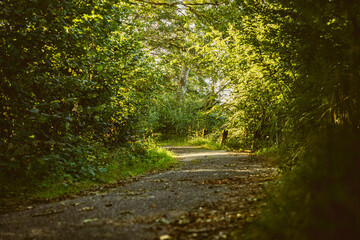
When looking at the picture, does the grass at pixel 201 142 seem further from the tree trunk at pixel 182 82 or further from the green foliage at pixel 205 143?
the tree trunk at pixel 182 82

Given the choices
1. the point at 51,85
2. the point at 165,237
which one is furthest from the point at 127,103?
the point at 165,237

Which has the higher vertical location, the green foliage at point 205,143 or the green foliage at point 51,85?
the green foliage at point 51,85

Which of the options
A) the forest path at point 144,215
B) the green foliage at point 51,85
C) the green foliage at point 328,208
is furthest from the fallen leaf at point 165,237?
the green foliage at point 51,85

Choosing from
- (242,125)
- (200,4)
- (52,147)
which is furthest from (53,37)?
(242,125)

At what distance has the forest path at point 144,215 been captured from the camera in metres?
2.38

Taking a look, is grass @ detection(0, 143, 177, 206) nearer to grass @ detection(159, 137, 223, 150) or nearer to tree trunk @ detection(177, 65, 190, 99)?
grass @ detection(159, 137, 223, 150)

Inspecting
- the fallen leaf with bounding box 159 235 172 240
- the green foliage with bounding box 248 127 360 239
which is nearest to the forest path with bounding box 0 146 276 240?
the fallen leaf with bounding box 159 235 172 240

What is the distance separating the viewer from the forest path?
2375 millimetres

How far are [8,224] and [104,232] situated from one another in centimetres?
120

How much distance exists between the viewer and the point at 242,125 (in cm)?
1141

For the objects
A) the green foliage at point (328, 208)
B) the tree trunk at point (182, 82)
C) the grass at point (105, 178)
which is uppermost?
the tree trunk at point (182, 82)

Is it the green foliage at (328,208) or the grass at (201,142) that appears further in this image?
the grass at (201,142)

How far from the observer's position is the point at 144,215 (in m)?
2.86

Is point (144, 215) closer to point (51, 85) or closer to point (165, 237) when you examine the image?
point (165, 237)
